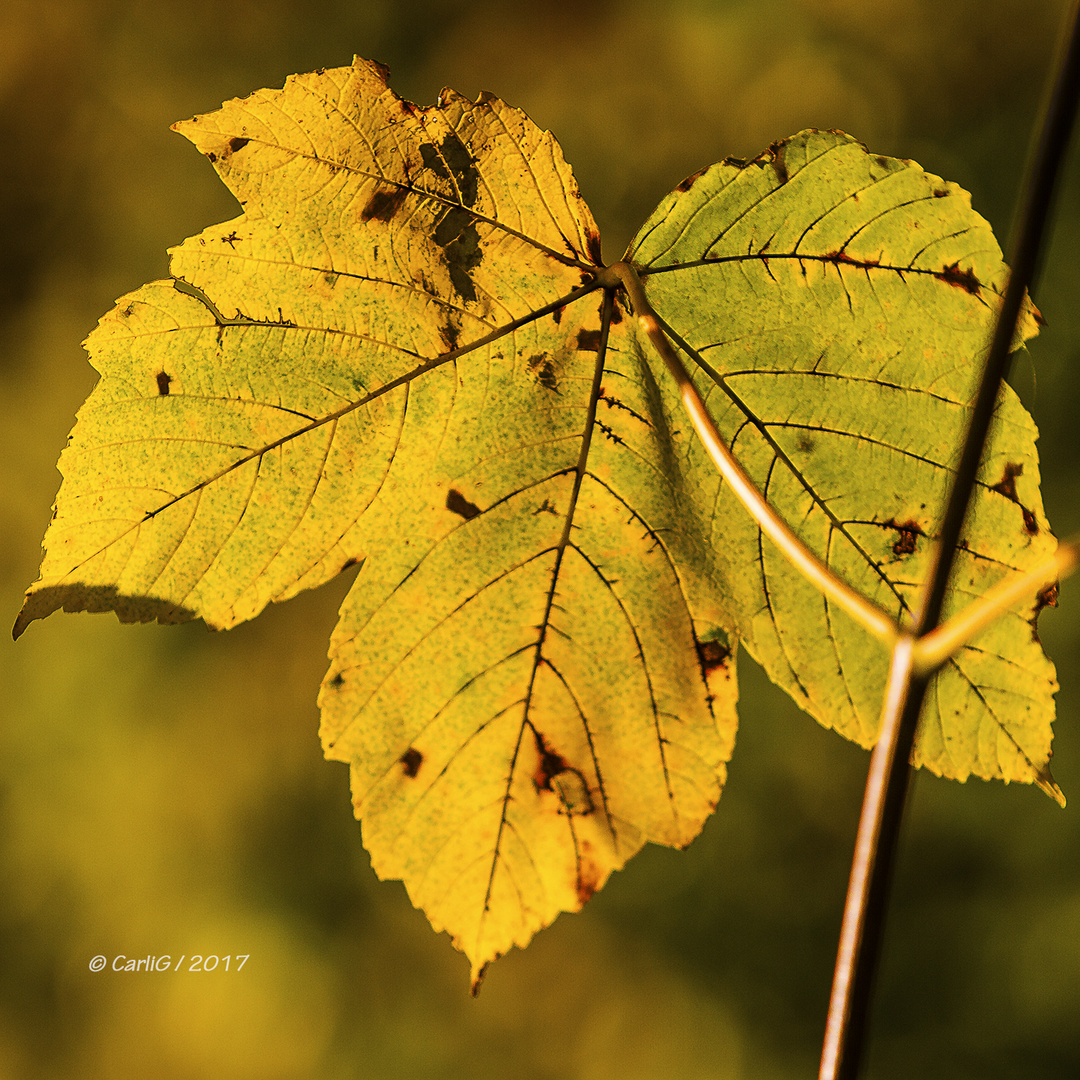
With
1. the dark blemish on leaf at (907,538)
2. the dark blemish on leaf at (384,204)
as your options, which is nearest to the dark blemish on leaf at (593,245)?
the dark blemish on leaf at (384,204)

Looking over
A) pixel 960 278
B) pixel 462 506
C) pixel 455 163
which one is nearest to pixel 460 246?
pixel 455 163

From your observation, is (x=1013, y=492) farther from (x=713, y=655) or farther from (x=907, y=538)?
(x=713, y=655)

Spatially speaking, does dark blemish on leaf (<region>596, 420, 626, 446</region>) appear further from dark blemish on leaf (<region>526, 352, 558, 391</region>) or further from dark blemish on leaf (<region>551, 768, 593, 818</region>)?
dark blemish on leaf (<region>551, 768, 593, 818</region>)

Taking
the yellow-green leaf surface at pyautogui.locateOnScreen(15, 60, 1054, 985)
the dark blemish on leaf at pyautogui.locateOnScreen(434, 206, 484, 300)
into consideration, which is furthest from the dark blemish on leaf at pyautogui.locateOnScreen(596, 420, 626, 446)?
the dark blemish on leaf at pyautogui.locateOnScreen(434, 206, 484, 300)

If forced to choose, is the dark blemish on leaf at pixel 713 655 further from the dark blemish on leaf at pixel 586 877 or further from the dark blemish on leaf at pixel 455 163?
the dark blemish on leaf at pixel 455 163

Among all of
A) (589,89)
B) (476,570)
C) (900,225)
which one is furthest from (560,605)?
(589,89)

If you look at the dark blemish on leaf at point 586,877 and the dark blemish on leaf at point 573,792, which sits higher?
the dark blemish on leaf at point 573,792
